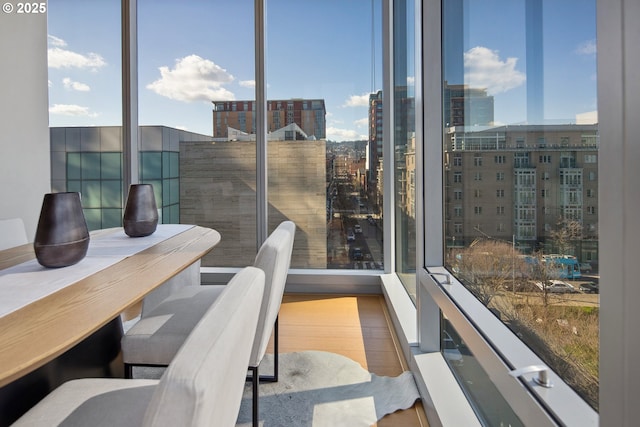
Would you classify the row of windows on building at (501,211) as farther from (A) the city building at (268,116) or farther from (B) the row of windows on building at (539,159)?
(A) the city building at (268,116)

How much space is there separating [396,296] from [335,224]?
0.99 metres

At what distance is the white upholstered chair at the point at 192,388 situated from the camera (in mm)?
511

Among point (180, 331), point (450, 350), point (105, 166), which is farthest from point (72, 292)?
point (105, 166)

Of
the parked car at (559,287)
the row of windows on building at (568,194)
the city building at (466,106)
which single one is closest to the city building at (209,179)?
the city building at (466,106)

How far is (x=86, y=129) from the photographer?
12.1 feet

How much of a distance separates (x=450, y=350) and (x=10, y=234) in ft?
7.26

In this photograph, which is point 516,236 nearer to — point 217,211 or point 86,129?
point 217,211

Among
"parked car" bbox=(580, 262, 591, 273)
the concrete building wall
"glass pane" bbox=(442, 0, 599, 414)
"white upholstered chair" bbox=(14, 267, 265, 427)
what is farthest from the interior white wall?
"parked car" bbox=(580, 262, 591, 273)

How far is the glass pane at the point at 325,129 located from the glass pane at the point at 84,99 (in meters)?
1.46

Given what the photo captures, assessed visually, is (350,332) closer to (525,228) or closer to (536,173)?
(525,228)

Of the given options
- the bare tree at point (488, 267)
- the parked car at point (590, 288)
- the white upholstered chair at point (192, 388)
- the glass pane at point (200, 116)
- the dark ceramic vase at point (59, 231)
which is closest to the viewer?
the white upholstered chair at point (192, 388)

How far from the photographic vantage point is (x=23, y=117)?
9.91 feet

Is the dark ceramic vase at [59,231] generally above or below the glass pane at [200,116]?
below

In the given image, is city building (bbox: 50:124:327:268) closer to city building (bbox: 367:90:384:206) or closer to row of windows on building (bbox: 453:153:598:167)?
city building (bbox: 367:90:384:206)
